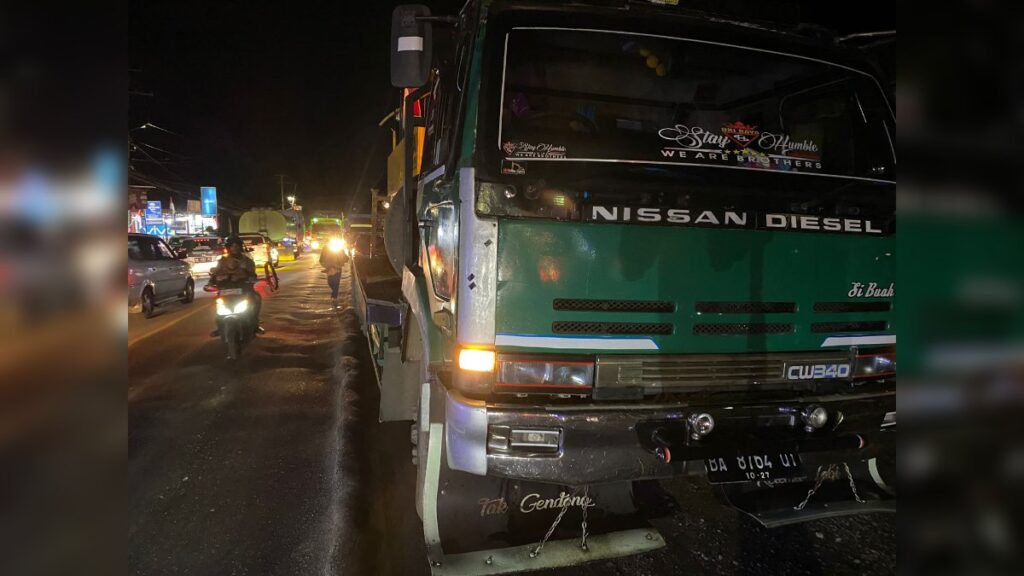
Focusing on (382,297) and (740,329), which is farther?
(382,297)

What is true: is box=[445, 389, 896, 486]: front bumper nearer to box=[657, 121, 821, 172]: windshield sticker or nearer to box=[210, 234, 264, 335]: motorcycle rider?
box=[657, 121, 821, 172]: windshield sticker

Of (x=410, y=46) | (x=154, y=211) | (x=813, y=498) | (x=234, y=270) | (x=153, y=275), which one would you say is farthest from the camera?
(x=154, y=211)

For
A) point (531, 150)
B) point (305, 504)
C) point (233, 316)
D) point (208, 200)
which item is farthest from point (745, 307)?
point (208, 200)

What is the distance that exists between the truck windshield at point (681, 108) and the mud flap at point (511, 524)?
1.63 meters

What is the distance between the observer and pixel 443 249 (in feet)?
9.26

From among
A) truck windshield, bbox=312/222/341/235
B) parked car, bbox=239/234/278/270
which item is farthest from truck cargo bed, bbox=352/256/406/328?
truck windshield, bbox=312/222/341/235

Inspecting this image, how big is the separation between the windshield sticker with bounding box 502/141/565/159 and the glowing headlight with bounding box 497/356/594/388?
37.6 inches

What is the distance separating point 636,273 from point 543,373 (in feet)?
2.13

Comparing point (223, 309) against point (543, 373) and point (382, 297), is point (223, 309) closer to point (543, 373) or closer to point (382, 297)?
point (382, 297)

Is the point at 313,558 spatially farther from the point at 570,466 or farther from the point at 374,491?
the point at 570,466

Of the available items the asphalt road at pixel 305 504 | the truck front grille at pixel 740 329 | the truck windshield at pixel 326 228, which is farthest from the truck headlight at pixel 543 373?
the truck windshield at pixel 326 228

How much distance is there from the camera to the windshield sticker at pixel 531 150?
2527 mm

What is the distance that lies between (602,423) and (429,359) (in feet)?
3.12

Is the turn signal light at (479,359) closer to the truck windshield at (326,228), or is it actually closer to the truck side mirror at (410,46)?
the truck side mirror at (410,46)
